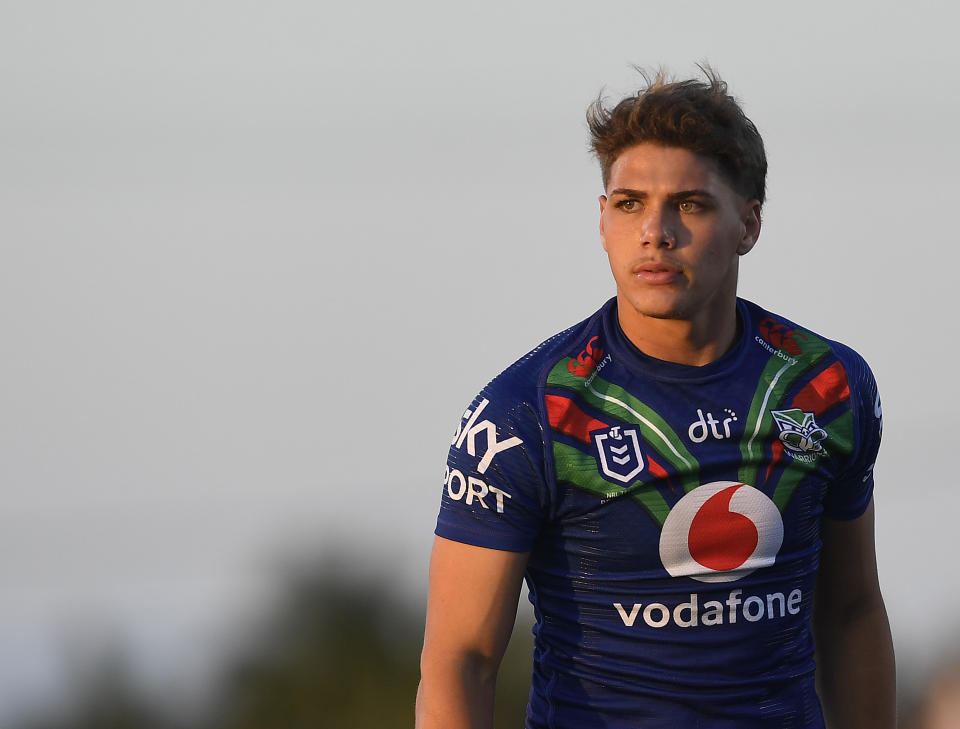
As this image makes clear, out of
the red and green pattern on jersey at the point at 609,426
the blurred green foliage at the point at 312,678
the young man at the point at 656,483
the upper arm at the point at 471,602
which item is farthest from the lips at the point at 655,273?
the blurred green foliage at the point at 312,678

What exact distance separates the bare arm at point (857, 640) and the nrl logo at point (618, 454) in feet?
2.80

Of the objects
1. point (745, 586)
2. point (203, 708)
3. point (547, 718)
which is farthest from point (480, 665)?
point (203, 708)

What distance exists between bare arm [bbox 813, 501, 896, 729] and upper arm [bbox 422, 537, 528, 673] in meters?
1.10

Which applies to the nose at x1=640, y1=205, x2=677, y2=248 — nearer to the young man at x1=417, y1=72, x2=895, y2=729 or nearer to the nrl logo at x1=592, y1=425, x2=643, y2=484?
the young man at x1=417, y1=72, x2=895, y2=729

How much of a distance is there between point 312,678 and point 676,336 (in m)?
23.5

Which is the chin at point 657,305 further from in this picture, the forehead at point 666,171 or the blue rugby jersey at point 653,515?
the forehead at point 666,171

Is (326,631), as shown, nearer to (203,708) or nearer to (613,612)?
(203,708)

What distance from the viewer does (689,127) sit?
4309 mm

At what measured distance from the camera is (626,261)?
4250mm

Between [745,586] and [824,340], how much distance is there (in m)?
0.78

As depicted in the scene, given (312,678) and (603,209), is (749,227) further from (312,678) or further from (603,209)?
(312,678)

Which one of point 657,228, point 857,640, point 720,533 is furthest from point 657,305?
point 857,640

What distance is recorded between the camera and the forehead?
4281mm

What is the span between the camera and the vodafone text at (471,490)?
162 inches
